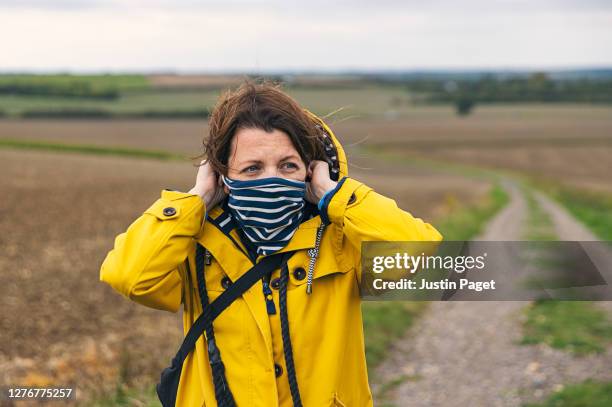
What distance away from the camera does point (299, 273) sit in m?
2.46

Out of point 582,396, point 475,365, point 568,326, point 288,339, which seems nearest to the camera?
point 288,339

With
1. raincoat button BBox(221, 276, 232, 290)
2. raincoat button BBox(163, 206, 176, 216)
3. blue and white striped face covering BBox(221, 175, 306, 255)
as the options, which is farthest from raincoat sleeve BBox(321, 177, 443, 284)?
raincoat button BBox(163, 206, 176, 216)

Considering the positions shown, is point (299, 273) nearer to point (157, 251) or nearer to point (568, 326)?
point (157, 251)

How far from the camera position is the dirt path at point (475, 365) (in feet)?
19.3

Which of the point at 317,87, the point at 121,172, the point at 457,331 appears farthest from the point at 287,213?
the point at 317,87

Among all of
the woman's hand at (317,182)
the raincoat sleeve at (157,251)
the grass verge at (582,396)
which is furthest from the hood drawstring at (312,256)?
the grass verge at (582,396)

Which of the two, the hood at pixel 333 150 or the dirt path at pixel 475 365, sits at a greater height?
the hood at pixel 333 150

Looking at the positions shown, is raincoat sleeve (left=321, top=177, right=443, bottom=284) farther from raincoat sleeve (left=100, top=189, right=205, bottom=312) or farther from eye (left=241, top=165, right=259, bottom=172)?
raincoat sleeve (left=100, top=189, right=205, bottom=312)

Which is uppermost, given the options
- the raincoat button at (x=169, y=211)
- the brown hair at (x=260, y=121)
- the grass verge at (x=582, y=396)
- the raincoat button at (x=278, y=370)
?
the brown hair at (x=260, y=121)

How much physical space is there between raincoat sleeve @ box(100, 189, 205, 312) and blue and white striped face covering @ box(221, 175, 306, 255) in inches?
5.9

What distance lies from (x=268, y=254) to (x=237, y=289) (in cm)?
15

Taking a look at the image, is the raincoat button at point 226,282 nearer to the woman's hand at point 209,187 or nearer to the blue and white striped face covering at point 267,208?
the blue and white striped face covering at point 267,208

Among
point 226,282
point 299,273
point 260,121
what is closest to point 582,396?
point 299,273

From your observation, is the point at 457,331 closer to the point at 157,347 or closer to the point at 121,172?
the point at 157,347
